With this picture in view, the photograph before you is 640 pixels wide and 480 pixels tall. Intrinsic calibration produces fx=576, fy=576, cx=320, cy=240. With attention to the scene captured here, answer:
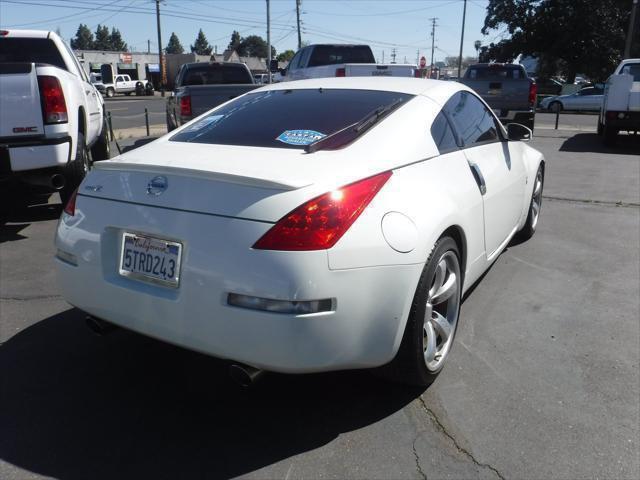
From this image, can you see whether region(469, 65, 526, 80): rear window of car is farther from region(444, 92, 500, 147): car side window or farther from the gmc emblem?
the gmc emblem

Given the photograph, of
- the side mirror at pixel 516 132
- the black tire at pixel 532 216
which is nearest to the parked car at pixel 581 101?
the black tire at pixel 532 216

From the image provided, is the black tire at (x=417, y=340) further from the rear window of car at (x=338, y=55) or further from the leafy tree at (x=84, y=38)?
the leafy tree at (x=84, y=38)

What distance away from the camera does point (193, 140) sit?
336cm

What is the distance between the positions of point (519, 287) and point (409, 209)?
89.1 inches

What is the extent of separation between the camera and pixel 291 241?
2.31 meters

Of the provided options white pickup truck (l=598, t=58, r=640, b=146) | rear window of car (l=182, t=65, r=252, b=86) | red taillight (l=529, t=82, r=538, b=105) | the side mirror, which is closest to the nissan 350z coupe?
the side mirror

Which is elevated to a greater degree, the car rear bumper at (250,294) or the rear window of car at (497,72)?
the rear window of car at (497,72)

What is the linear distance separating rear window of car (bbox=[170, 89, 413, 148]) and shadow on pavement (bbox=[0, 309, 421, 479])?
1292 mm

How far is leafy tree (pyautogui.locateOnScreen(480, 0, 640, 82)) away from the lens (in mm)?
42531

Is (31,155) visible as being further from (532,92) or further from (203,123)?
(532,92)

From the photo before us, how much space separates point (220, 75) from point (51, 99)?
815cm

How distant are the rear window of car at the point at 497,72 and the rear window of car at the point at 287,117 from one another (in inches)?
489

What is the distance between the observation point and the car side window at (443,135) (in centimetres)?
331

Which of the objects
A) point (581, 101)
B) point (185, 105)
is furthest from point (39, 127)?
point (581, 101)
